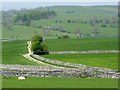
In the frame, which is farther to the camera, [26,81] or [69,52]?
[69,52]

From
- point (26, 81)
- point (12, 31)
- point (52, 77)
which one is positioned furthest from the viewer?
point (12, 31)

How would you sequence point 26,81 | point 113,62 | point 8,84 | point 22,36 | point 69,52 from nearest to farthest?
1. point 8,84
2. point 26,81
3. point 113,62
4. point 69,52
5. point 22,36

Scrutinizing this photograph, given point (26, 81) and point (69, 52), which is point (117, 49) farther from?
point (26, 81)

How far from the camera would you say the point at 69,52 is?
290ft

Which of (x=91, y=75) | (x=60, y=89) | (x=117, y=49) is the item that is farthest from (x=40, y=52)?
(x=60, y=89)

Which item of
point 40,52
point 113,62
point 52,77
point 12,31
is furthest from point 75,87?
point 12,31

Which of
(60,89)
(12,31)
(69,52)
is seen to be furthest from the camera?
(12,31)

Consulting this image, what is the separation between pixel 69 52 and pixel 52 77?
45271 mm

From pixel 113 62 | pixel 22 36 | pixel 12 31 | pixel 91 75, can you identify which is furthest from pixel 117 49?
pixel 12 31

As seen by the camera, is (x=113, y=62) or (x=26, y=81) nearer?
(x=26, y=81)

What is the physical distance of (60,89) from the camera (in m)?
32.8

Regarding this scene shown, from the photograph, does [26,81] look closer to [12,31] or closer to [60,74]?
[60,74]

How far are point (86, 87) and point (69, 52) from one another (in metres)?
54.4

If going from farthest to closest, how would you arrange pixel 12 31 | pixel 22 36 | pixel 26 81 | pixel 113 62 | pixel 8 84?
pixel 12 31, pixel 22 36, pixel 113 62, pixel 26 81, pixel 8 84
